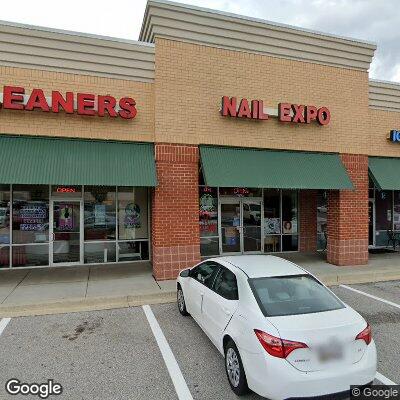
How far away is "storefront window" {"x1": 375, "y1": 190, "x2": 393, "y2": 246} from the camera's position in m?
15.6

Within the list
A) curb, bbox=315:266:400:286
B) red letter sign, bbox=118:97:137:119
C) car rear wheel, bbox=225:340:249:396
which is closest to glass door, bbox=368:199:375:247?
curb, bbox=315:266:400:286

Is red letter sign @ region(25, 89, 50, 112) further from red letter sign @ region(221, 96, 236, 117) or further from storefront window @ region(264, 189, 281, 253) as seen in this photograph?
storefront window @ region(264, 189, 281, 253)

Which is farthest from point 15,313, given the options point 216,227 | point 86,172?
point 216,227

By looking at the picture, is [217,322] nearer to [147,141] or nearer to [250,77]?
[147,141]

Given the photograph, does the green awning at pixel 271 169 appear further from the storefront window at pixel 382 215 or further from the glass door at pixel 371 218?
the storefront window at pixel 382 215

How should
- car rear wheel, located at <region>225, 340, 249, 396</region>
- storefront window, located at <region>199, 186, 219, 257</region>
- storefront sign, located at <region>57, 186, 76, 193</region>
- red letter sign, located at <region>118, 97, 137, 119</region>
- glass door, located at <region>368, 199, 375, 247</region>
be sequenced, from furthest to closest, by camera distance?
1. glass door, located at <region>368, 199, 375, 247</region>
2. storefront window, located at <region>199, 186, 219, 257</region>
3. storefront sign, located at <region>57, 186, 76, 193</region>
4. red letter sign, located at <region>118, 97, 137, 119</region>
5. car rear wheel, located at <region>225, 340, 249, 396</region>

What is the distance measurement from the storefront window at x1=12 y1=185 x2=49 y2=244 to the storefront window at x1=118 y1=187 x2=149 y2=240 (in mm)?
2298

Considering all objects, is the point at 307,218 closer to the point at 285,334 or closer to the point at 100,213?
the point at 100,213

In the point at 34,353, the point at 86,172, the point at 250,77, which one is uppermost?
the point at 250,77

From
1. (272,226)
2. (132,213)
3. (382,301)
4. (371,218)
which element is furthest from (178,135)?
(371,218)

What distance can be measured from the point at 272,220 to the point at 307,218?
137 cm

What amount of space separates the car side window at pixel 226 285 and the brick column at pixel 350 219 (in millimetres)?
7319

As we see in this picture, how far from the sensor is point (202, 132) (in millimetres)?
10367

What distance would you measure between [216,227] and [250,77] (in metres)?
5.22
